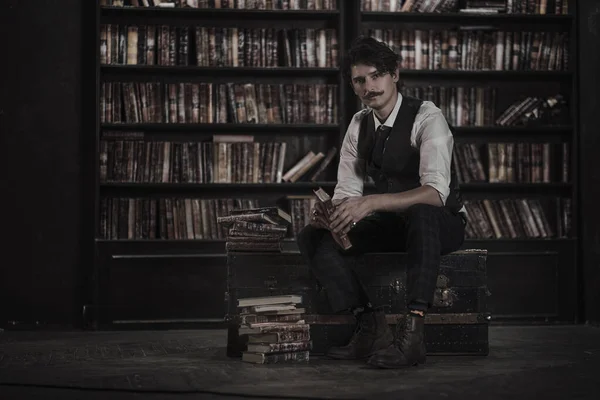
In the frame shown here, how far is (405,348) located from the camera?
12.0 ft

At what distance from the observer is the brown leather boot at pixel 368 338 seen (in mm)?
3973

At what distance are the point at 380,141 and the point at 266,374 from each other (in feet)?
4.00

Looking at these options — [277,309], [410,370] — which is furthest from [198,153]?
[410,370]

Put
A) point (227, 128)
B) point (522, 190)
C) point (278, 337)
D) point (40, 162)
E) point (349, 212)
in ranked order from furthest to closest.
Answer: point (522, 190) < point (227, 128) < point (40, 162) < point (278, 337) < point (349, 212)

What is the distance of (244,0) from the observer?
6.12 m

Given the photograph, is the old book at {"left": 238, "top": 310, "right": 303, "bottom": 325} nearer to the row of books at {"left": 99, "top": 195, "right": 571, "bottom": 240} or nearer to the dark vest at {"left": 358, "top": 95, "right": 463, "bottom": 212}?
the dark vest at {"left": 358, "top": 95, "right": 463, "bottom": 212}

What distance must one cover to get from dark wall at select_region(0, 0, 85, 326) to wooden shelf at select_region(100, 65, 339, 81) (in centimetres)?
27

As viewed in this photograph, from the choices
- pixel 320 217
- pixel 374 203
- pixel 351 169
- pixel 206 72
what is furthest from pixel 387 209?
pixel 206 72

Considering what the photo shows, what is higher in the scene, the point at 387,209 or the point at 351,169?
the point at 351,169

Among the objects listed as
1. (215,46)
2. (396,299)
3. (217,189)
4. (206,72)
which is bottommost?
(396,299)

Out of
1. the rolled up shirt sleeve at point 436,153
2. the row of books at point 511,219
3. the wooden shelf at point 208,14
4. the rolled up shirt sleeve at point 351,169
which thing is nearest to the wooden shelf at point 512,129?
the row of books at point 511,219

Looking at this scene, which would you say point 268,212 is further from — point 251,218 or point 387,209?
point 387,209

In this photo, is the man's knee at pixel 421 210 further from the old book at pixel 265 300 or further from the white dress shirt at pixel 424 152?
the old book at pixel 265 300

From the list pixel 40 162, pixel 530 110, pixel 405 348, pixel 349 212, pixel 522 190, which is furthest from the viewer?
pixel 522 190
